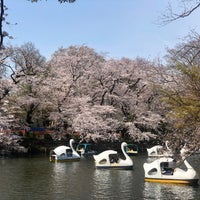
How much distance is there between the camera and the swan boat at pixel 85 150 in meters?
29.7

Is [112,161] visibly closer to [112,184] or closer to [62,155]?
[62,155]

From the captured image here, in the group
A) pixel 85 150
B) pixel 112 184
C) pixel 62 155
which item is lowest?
pixel 112 184

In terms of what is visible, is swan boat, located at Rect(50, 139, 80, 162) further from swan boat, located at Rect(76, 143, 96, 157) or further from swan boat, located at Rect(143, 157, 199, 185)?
swan boat, located at Rect(143, 157, 199, 185)

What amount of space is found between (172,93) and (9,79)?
24599 millimetres

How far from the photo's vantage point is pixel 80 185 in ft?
50.8

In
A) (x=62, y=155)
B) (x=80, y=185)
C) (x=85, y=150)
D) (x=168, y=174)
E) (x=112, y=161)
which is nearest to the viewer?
(x=80, y=185)

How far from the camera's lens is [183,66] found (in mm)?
7176

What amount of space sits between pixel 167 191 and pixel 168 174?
6.96 feet

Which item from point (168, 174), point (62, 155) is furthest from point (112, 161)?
point (168, 174)

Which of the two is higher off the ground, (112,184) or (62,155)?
(62,155)

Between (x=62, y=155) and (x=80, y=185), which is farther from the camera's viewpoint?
(x=62, y=155)

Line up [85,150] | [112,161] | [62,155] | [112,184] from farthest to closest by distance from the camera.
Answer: [85,150] < [62,155] < [112,161] < [112,184]

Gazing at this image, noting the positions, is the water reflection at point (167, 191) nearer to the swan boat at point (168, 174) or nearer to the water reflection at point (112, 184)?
the swan boat at point (168, 174)

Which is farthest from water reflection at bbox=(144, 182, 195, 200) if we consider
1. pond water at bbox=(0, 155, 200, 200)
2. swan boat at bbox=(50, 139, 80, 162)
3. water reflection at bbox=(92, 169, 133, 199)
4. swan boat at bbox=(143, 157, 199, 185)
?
swan boat at bbox=(50, 139, 80, 162)
